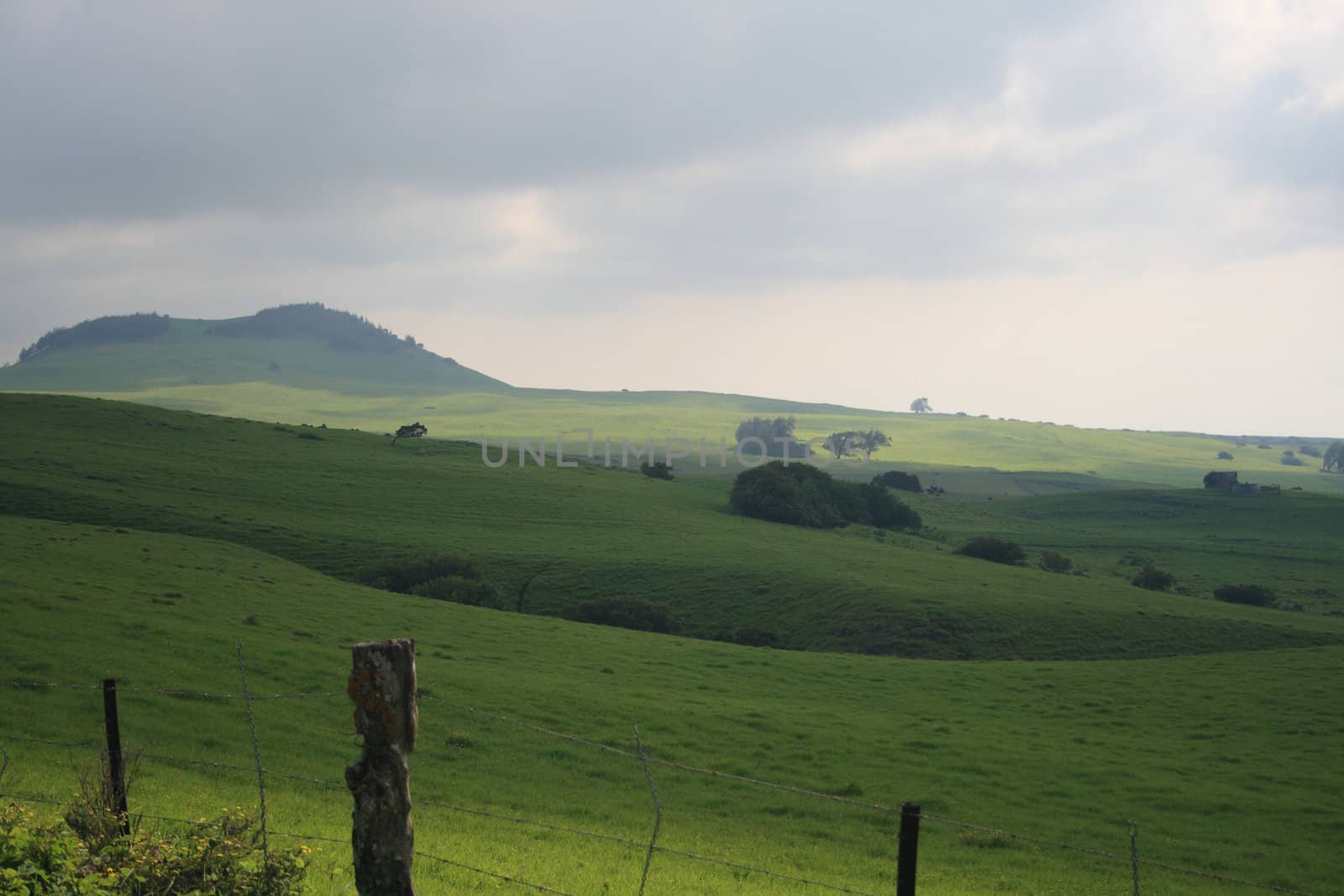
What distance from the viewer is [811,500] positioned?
94562 millimetres

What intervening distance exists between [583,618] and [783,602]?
11706mm

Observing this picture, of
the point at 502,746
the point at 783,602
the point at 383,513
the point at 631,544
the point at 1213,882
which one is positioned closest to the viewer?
the point at 1213,882

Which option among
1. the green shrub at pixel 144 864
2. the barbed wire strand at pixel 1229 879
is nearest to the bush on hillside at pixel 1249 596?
the barbed wire strand at pixel 1229 879

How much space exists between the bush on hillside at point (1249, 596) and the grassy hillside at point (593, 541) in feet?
7.29

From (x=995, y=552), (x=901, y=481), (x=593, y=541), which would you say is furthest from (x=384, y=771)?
(x=901, y=481)

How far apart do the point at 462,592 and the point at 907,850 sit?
4977 centimetres

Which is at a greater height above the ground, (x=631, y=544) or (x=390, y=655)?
(x=390, y=655)

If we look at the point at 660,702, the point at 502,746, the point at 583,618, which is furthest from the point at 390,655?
the point at 583,618

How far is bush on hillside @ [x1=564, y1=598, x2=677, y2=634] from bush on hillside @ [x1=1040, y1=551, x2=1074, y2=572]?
3822cm

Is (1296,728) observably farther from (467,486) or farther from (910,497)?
(910,497)

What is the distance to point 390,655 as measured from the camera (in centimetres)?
883

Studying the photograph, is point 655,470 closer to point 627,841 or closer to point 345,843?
point 627,841

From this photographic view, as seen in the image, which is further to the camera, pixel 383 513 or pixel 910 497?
pixel 910 497

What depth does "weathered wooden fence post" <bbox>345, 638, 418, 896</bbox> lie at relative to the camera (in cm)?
886
